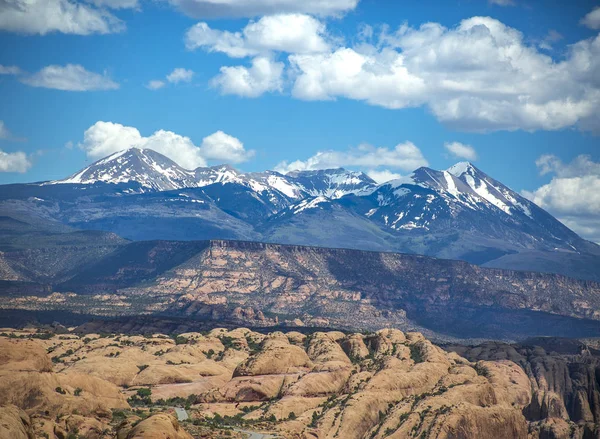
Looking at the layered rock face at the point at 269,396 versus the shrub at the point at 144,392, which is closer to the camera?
the layered rock face at the point at 269,396

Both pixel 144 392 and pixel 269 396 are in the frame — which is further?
pixel 144 392

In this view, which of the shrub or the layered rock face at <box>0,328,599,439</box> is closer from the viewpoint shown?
the layered rock face at <box>0,328,599,439</box>

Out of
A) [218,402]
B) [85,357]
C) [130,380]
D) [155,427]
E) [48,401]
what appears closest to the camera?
[155,427]

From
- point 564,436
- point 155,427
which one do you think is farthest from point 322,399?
point 155,427

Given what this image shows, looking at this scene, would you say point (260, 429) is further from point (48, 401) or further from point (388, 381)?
point (388, 381)

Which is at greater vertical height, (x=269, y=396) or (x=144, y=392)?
(x=269, y=396)

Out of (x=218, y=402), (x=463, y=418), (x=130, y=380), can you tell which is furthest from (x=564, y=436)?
(x=130, y=380)

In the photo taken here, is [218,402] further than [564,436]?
No

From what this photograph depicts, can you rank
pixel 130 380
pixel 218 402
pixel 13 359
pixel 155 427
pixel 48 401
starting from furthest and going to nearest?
1. pixel 130 380
2. pixel 218 402
3. pixel 13 359
4. pixel 48 401
5. pixel 155 427

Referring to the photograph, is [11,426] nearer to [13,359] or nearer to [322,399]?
[13,359]
